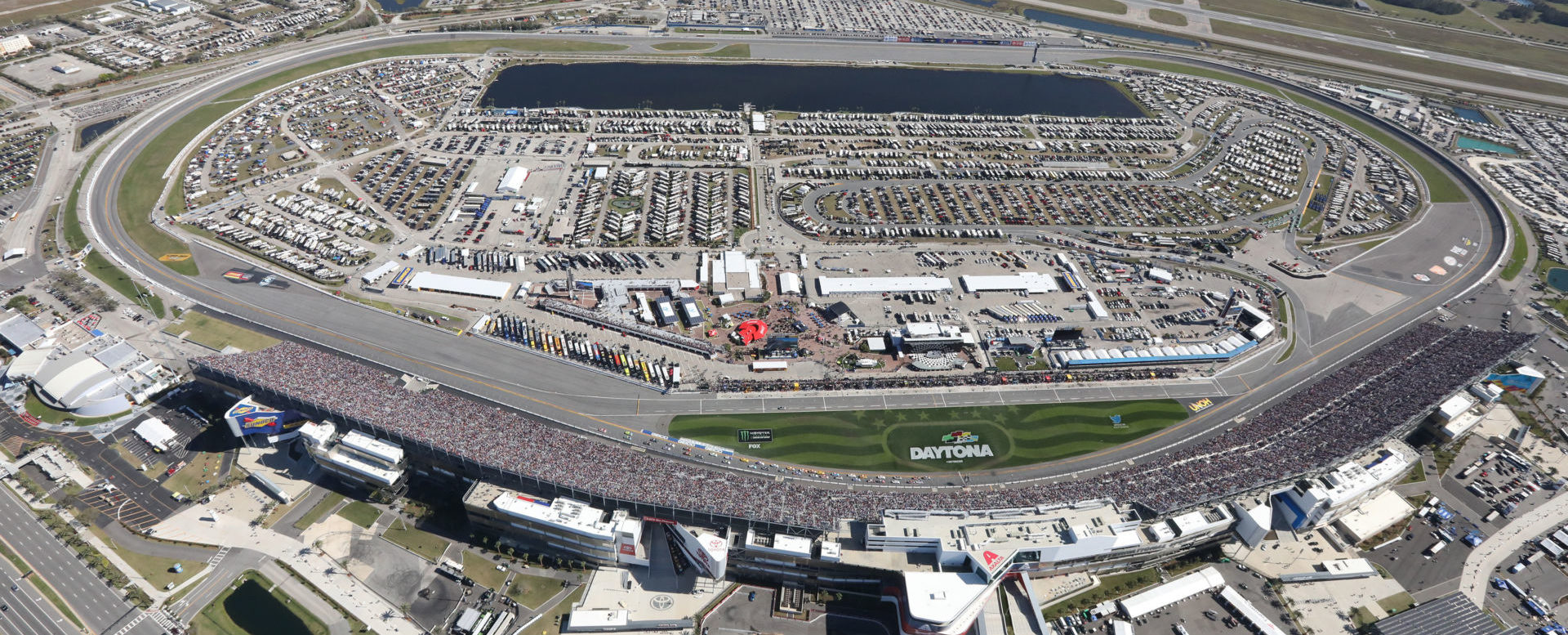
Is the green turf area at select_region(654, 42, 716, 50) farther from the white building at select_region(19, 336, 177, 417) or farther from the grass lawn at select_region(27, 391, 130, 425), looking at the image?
the grass lawn at select_region(27, 391, 130, 425)

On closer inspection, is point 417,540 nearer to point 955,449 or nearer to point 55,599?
point 55,599

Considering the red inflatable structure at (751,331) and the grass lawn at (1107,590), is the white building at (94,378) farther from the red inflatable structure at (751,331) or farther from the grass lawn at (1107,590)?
the grass lawn at (1107,590)

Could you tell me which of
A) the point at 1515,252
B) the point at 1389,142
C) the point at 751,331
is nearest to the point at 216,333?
the point at 751,331

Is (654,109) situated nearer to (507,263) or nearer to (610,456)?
(507,263)

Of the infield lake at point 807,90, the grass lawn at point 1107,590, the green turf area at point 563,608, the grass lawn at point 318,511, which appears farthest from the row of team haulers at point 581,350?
the infield lake at point 807,90

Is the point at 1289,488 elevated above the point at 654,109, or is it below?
below

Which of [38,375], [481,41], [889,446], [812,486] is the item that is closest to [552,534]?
[812,486]
